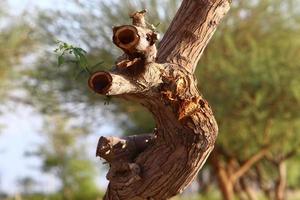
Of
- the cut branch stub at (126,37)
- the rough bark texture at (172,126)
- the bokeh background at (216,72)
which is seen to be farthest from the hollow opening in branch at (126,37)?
the bokeh background at (216,72)

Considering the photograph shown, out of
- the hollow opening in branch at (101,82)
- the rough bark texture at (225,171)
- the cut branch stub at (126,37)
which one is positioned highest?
the rough bark texture at (225,171)

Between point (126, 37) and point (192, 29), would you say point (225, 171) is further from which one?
point (126, 37)

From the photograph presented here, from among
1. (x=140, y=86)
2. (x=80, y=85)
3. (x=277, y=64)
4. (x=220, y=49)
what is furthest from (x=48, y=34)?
(x=140, y=86)

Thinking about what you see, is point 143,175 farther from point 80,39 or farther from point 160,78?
point 80,39

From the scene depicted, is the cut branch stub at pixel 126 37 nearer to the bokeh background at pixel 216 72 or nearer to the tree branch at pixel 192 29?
the tree branch at pixel 192 29

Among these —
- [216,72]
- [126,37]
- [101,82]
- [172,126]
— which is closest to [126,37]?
[126,37]

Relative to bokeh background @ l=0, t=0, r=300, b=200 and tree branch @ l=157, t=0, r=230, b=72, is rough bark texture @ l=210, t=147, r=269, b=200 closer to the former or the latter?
bokeh background @ l=0, t=0, r=300, b=200
